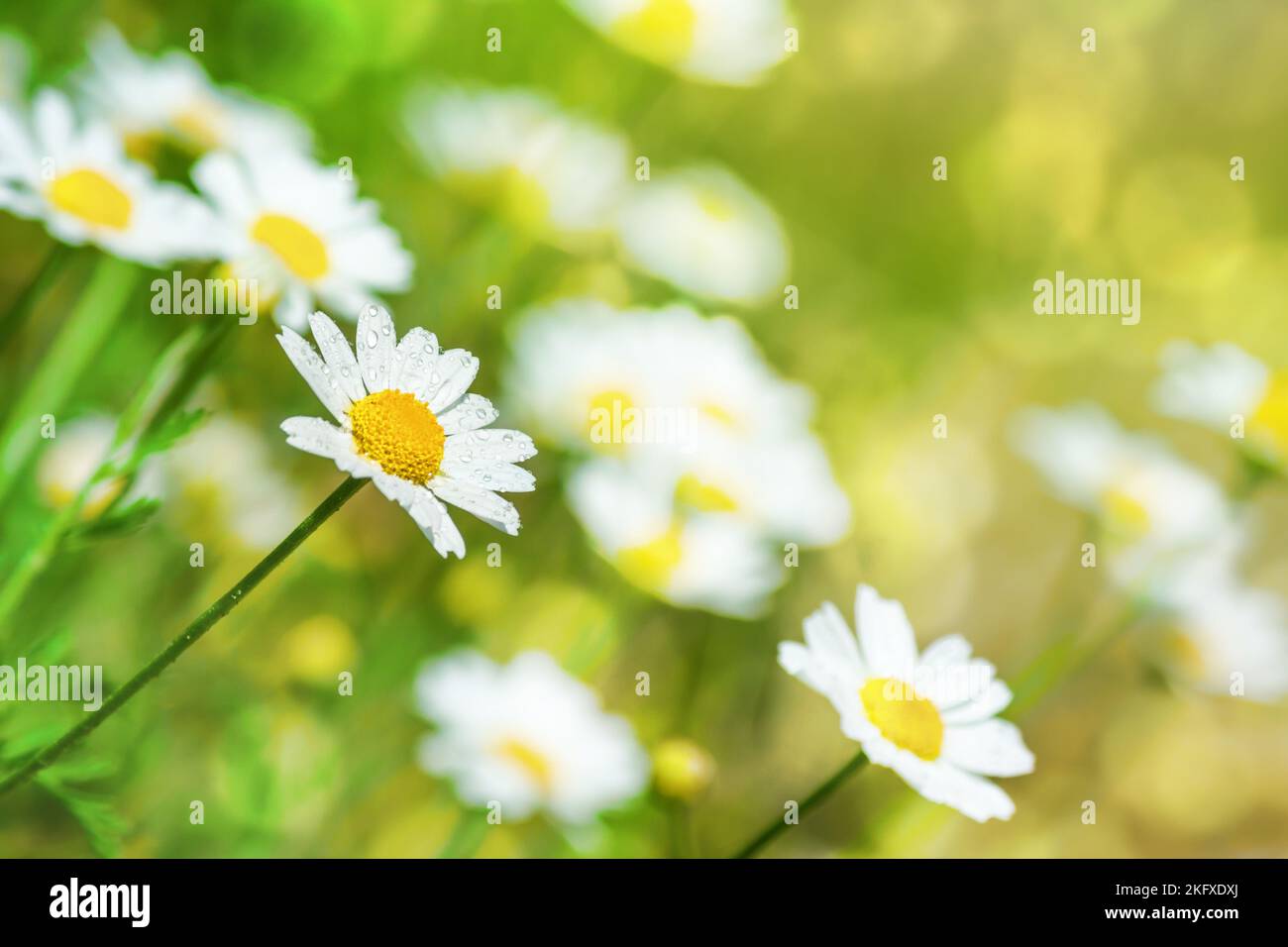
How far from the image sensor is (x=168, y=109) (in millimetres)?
897

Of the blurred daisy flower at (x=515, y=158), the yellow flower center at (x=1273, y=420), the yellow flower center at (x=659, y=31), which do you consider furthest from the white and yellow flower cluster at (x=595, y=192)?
the yellow flower center at (x=1273, y=420)

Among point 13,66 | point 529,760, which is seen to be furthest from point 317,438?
point 13,66

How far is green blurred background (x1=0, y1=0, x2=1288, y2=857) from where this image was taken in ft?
3.38

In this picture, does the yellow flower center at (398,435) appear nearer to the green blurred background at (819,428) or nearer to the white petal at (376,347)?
the white petal at (376,347)

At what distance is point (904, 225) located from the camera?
1.75 metres

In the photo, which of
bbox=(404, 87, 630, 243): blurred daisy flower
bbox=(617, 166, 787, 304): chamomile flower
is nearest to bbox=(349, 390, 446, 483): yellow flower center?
bbox=(404, 87, 630, 243): blurred daisy flower

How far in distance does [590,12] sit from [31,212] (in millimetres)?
717

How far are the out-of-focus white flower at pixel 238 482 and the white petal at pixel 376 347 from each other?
63cm

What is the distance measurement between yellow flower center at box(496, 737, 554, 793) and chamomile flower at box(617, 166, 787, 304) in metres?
0.64

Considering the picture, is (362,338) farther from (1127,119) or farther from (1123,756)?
(1127,119)

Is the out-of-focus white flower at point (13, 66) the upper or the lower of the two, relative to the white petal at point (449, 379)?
upper

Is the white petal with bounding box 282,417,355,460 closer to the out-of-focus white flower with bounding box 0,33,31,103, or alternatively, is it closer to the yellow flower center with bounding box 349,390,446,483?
the yellow flower center with bounding box 349,390,446,483

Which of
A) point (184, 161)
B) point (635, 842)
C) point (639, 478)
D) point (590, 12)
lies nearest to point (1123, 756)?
point (635, 842)

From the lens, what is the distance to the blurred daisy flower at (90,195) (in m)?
0.65
